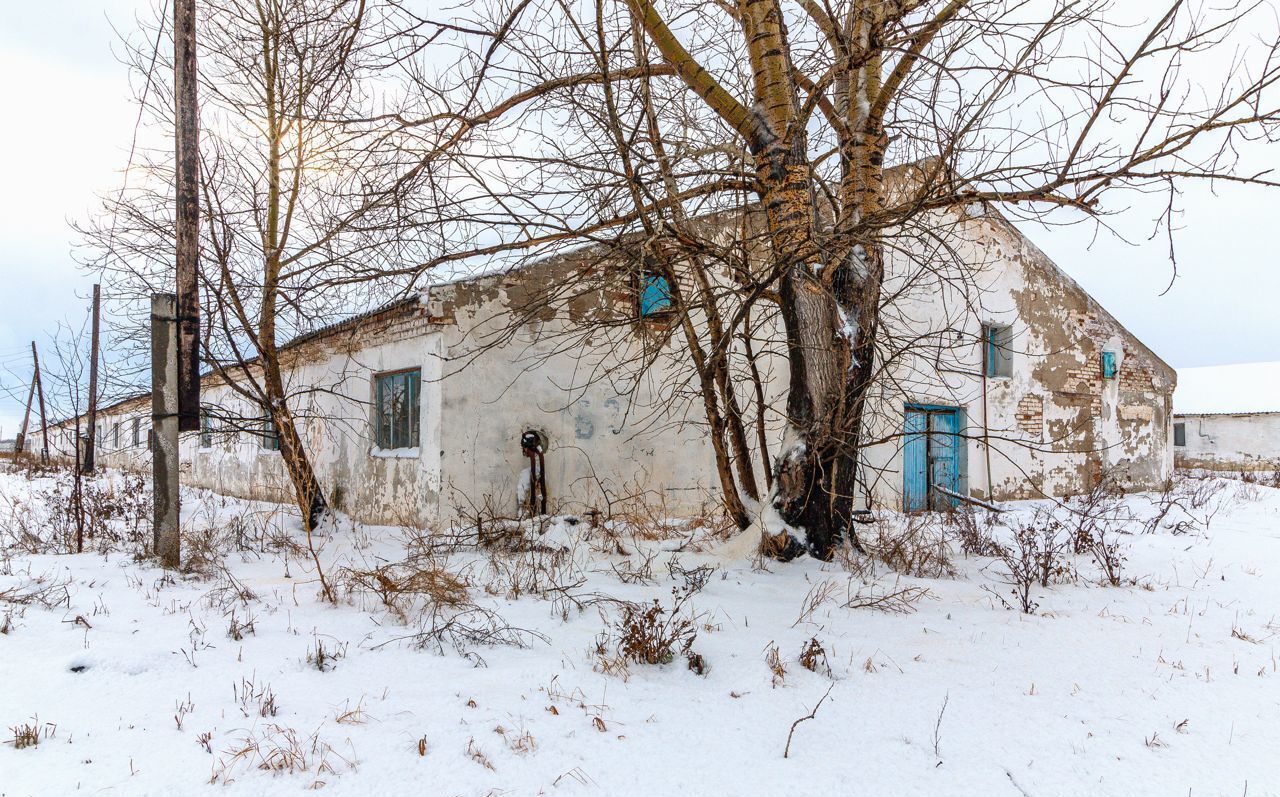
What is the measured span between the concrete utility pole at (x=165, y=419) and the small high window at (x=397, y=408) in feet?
10.8

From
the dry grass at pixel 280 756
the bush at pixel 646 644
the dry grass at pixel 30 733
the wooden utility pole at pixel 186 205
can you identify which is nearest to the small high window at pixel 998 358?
the bush at pixel 646 644

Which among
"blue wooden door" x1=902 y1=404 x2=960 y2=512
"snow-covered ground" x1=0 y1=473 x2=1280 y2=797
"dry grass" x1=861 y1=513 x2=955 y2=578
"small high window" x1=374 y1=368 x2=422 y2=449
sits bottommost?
"snow-covered ground" x1=0 y1=473 x2=1280 y2=797

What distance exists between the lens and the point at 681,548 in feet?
20.4

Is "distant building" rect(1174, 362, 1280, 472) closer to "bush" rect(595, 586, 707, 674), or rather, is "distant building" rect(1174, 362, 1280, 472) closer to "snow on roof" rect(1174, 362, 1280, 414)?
"snow on roof" rect(1174, 362, 1280, 414)

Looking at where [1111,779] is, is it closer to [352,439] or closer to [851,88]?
[851,88]

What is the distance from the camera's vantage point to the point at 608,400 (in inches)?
376

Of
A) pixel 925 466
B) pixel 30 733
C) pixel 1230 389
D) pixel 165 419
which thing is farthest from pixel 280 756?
pixel 1230 389

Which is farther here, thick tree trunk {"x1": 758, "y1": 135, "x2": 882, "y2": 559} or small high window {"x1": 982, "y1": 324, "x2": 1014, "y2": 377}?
small high window {"x1": 982, "y1": 324, "x2": 1014, "y2": 377}

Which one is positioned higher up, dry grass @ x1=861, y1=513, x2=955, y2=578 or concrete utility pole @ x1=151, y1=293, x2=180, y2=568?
concrete utility pole @ x1=151, y1=293, x2=180, y2=568

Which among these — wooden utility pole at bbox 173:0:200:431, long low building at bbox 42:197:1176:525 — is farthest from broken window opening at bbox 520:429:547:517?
wooden utility pole at bbox 173:0:200:431

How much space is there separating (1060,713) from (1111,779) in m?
0.56

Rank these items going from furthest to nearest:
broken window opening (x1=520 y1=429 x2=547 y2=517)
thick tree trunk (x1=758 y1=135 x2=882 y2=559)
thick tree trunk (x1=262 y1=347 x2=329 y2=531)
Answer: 1. broken window opening (x1=520 y1=429 x2=547 y2=517)
2. thick tree trunk (x1=262 y1=347 x2=329 y2=531)
3. thick tree trunk (x1=758 y1=135 x2=882 y2=559)

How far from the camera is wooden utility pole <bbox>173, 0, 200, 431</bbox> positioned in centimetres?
583

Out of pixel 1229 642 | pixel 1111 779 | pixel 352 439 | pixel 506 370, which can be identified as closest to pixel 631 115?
pixel 506 370
